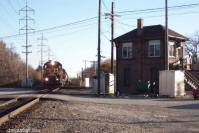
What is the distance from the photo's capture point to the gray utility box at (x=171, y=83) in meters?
25.8

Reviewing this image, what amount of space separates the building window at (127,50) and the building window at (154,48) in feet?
7.97

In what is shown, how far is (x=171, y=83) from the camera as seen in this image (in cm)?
2600

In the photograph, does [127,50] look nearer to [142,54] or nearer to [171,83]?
[142,54]

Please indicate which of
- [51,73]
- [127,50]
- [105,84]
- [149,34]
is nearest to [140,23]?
[149,34]

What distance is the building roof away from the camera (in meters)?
31.1

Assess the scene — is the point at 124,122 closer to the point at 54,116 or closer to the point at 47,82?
the point at 54,116

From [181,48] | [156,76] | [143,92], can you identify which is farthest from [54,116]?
[181,48]

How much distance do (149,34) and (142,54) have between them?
2.40 metres

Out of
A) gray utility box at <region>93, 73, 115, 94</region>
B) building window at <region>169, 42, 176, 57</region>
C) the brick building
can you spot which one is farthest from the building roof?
gray utility box at <region>93, 73, 115, 94</region>

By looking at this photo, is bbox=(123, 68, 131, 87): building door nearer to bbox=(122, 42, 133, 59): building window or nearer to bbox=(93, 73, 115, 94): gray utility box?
bbox=(122, 42, 133, 59): building window

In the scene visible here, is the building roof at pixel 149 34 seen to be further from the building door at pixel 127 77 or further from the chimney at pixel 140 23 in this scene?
the building door at pixel 127 77

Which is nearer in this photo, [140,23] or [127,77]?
[127,77]

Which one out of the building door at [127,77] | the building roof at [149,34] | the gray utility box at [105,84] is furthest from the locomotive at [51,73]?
the building door at [127,77]

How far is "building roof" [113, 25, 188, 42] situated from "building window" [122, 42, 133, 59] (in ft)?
2.23
